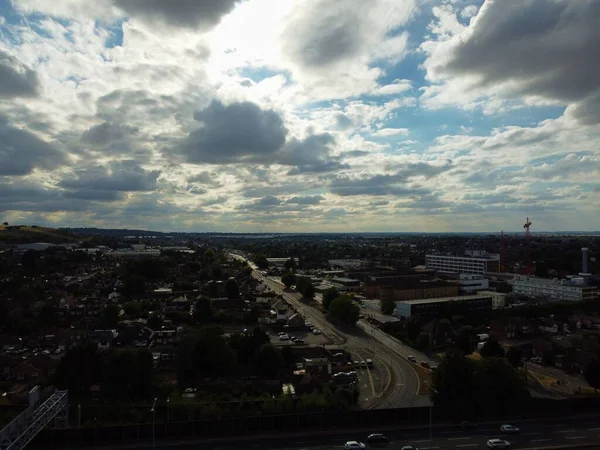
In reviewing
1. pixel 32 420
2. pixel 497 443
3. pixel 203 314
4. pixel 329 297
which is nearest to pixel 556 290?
pixel 329 297

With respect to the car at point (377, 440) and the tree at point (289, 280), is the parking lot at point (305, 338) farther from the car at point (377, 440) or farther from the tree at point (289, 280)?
the tree at point (289, 280)

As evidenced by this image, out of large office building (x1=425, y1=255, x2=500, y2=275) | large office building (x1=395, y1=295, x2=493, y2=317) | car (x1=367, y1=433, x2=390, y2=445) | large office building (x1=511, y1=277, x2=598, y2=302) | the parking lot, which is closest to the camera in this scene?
car (x1=367, y1=433, x2=390, y2=445)

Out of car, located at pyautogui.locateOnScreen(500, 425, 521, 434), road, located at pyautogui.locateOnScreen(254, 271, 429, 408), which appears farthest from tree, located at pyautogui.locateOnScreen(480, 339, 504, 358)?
car, located at pyautogui.locateOnScreen(500, 425, 521, 434)

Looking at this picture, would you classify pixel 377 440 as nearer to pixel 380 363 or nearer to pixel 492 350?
pixel 380 363

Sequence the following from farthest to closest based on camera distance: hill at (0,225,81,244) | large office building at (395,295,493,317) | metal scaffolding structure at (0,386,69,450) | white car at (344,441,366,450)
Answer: hill at (0,225,81,244) → large office building at (395,295,493,317) → white car at (344,441,366,450) → metal scaffolding structure at (0,386,69,450)

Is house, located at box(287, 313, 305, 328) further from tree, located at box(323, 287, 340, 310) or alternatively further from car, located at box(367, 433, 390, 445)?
car, located at box(367, 433, 390, 445)

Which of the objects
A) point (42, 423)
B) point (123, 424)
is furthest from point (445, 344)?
point (42, 423)

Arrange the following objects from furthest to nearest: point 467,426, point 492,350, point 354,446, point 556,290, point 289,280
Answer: point 289,280
point 556,290
point 492,350
point 467,426
point 354,446
